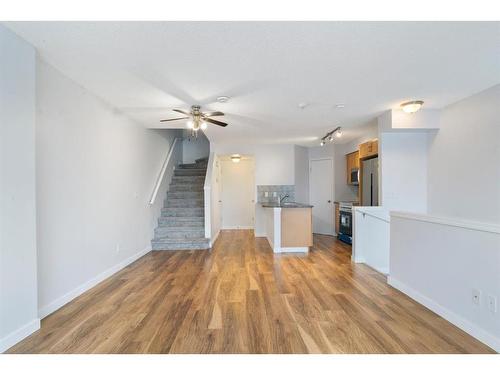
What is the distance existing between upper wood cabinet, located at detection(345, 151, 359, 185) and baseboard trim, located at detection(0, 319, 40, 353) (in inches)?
232

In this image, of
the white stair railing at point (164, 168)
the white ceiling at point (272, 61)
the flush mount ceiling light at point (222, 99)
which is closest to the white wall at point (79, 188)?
the white ceiling at point (272, 61)

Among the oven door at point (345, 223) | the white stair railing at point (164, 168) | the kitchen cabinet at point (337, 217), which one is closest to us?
the white stair railing at point (164, 168)

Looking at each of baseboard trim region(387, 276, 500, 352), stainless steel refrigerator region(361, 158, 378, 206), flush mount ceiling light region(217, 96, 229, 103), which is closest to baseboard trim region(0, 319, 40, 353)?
flush mount ceiling light region(217, 96, 229, 103)

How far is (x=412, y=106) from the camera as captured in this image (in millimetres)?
3348

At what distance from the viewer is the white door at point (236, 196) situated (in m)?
7.67

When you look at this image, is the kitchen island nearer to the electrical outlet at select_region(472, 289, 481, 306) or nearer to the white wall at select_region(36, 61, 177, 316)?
the white wall at select_region(36, 61, 177, 316)

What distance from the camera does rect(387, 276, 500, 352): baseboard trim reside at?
1.90 metres

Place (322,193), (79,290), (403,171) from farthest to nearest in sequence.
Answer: (322,193), (403,171), (79,290)

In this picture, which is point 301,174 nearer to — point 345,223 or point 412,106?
point 345,223

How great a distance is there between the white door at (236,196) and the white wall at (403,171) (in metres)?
4.30

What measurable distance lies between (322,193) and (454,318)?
4727 mm

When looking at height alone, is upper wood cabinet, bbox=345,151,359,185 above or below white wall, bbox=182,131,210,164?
below

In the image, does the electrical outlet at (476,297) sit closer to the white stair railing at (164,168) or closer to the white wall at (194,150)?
the white stair railing at (164,168)

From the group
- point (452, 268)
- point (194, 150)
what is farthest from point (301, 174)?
point (452, 268)
